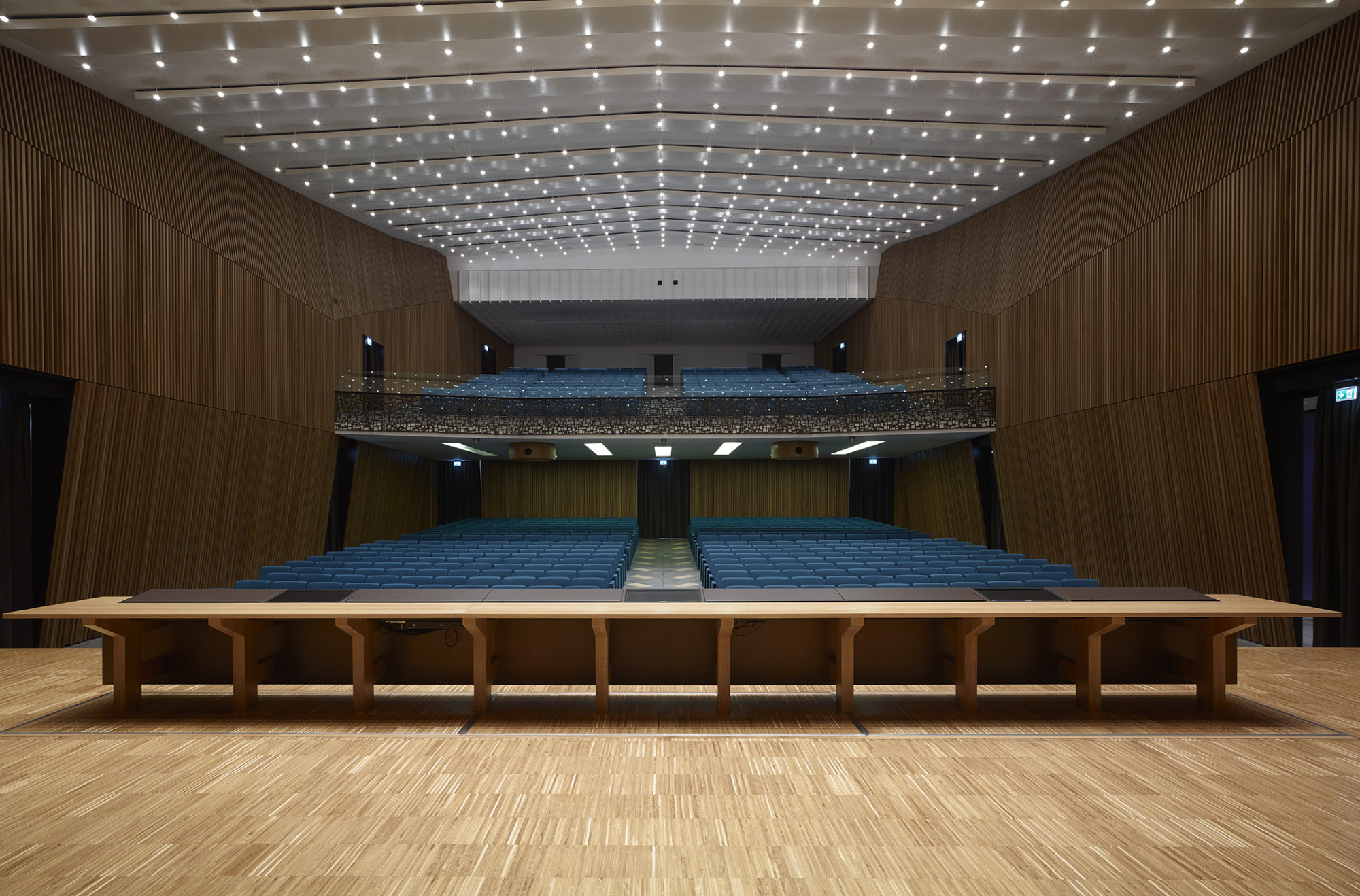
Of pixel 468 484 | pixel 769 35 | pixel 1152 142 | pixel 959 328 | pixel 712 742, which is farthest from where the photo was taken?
pixel 468 484

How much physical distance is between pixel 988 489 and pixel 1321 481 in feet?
20.9

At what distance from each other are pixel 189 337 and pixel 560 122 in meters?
6.36

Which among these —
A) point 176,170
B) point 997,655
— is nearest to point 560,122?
point 176,170

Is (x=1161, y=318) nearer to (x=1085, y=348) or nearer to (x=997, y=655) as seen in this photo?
(x=1085, y=348)

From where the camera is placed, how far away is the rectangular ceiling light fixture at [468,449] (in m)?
13.6

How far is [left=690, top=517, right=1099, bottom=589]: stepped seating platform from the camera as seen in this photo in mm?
6223

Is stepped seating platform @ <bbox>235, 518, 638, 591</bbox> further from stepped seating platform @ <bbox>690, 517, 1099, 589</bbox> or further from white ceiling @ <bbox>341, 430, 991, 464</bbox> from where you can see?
white ceiling @ <bbox>341, 430, 991, 464</bbox>

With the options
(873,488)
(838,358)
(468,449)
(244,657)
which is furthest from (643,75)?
(838,358)

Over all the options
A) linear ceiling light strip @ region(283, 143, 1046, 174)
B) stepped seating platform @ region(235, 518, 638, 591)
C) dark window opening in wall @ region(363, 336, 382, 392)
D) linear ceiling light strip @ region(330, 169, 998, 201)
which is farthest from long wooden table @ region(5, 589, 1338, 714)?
linear ceiling light strip @ region(330, 169, 998, 201)

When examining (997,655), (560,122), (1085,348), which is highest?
(560,122)

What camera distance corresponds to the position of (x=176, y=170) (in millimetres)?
8648

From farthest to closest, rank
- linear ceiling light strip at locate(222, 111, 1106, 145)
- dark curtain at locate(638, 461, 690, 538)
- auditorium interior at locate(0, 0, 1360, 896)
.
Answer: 1. dark curtain at locate(638, 461, 690, 538)
2. linear ceiling light strip at locate(222, 111, 1106, 145)
3. auditorium interior at locate(0, 0, 1360, 896)

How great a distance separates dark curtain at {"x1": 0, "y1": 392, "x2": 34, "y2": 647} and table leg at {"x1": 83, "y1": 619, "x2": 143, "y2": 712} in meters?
4.23

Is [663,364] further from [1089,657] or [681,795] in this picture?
[681,795]
